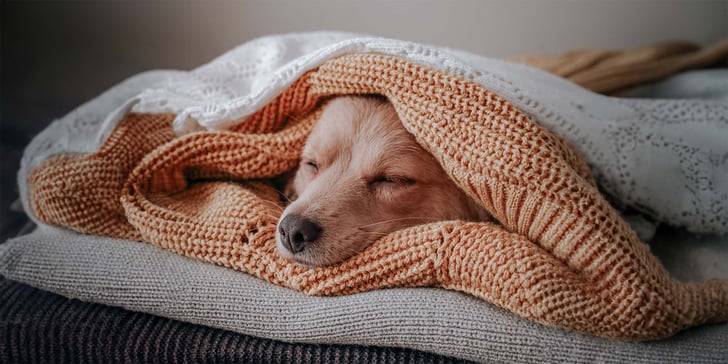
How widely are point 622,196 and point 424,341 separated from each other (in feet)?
2.19

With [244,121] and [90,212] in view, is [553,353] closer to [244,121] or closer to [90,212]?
[244,121]

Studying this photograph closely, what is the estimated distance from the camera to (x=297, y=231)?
3.83ft

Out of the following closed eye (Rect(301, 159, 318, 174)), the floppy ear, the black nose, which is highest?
closed eye (Rect(301, 159, 318, 174))

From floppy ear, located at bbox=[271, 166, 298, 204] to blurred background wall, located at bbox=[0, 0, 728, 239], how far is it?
0.97m

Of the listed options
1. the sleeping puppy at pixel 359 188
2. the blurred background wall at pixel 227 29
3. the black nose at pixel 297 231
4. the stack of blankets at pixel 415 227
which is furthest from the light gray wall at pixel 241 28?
the black nose at pixel 297 231

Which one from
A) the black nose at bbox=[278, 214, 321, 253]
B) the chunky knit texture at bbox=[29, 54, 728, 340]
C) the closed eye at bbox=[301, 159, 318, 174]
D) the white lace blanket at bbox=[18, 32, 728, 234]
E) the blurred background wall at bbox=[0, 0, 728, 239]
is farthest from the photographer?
the blurred background wall at bbox=[0, 0, 728, 239]

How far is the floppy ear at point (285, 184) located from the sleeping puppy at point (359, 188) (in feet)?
0.10

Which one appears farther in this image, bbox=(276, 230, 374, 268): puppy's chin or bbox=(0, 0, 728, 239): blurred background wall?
bbox=(0, 0, 728, 239): blurred background wall

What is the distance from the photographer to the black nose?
1157mm

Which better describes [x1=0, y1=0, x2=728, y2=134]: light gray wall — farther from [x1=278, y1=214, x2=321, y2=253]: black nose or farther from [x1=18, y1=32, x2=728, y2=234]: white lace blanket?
[x1=278, y1=214, x2=321, y2=253]: black nose

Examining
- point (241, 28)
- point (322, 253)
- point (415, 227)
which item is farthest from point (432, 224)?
point (241, 28)

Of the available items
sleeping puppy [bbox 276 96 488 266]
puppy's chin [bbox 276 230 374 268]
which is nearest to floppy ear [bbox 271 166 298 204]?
sleeping puppy [bbox 276 96 488 266]

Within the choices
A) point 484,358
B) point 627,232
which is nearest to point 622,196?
point 627,232

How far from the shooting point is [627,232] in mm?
1018
